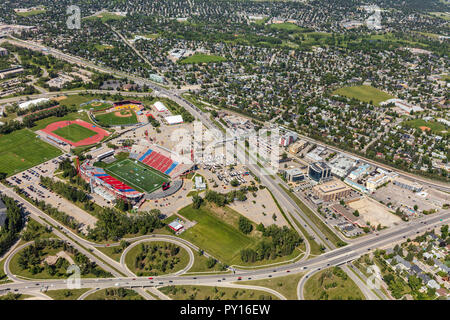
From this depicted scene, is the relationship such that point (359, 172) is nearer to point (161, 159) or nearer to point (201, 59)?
point (161, 159)

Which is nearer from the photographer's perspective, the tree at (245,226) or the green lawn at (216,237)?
the green lawn at (216,237)

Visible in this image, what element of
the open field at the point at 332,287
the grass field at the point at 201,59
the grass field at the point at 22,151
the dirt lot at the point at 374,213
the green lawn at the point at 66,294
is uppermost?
the grass field at the point at 201,59

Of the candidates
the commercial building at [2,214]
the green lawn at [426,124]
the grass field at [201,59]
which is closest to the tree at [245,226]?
the commercial building at [2,214]

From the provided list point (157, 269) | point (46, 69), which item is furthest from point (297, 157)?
point (46, 69)

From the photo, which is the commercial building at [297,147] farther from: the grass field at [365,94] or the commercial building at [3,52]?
the commercial building at [3,52]

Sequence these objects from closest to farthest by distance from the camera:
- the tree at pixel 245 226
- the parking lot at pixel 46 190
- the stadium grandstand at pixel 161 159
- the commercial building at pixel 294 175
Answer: the tree at pixel 245 226
the parking lot at pixel 46 190
the commercial building at pixel 294 175
the stadium grandstand at pixel 161 159

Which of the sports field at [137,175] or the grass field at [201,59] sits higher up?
the grass field at [201,59]

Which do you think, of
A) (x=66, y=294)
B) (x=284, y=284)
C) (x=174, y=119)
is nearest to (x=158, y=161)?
(x=174, y=119)
